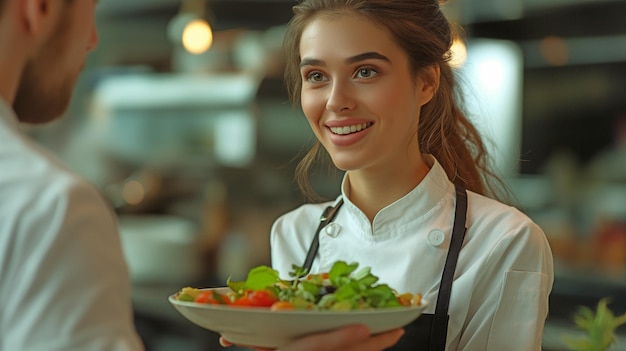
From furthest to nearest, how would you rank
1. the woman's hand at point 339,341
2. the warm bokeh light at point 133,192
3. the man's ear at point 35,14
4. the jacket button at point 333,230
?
the warm bokeh light at point 133,192 → the jacket button at point 333,230 → the woman's hand at point 339,341 → the man's ear at point 35,14

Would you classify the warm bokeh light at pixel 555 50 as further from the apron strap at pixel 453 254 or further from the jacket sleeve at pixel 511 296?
the jacket sleeve at pixel 511 296

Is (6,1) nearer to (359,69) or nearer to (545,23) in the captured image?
(359,69)

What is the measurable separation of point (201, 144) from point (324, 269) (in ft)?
10.4

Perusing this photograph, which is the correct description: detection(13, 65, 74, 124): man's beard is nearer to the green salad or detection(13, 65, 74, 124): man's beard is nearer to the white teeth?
the green salad

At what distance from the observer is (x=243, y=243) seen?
4.82m

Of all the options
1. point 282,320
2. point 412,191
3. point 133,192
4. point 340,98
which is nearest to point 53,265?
point 282,320

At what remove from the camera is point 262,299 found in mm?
1492

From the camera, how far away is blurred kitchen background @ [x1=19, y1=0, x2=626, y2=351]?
3.85 m

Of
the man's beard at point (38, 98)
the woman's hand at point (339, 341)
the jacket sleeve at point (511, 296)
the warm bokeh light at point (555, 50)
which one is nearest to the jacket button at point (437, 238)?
the jacket sleeve at point (511, 296)

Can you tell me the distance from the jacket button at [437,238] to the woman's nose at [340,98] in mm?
295

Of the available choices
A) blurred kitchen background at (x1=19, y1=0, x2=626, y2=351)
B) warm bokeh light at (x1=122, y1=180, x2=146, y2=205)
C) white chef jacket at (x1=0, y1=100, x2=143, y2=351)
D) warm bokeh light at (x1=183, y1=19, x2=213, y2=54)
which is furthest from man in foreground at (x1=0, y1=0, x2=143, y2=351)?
warm bokeh light at (x1=122, y1=180, x2=146, y2=205)

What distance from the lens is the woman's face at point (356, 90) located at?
72.0 inches

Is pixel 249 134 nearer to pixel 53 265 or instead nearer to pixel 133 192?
pixel 133 192

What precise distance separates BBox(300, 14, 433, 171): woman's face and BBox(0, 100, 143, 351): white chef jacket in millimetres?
830
